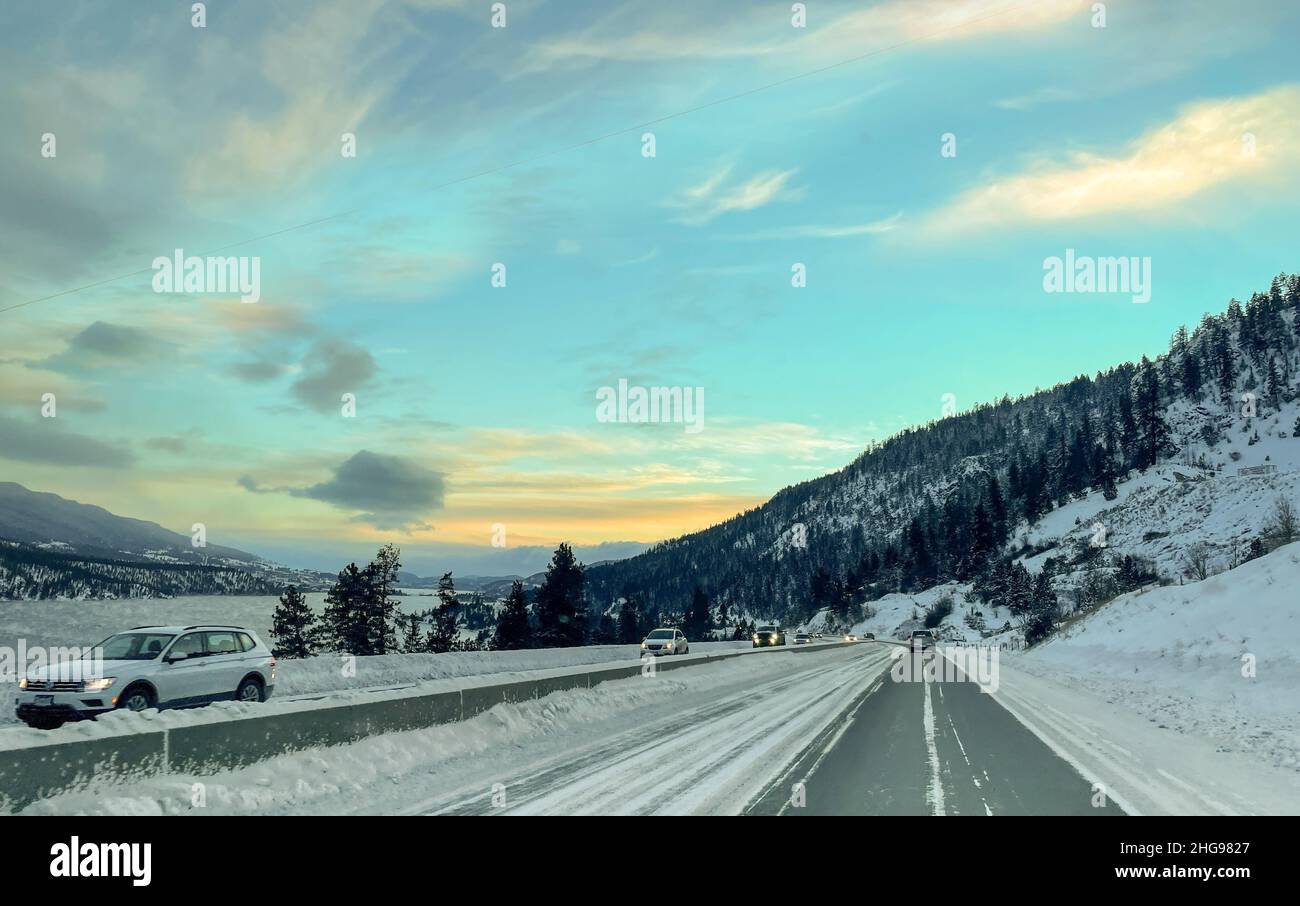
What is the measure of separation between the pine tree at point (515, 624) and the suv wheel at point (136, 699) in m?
59.8

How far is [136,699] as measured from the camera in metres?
13.5

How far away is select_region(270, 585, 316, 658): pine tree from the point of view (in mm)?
68250

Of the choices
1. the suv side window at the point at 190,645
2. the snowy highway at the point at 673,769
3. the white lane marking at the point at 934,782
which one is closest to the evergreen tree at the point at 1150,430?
the snowy highway at the point at 673,769

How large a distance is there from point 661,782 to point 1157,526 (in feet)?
418

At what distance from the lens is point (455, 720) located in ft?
41.4

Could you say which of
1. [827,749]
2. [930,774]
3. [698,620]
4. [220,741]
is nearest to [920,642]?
[698,620]

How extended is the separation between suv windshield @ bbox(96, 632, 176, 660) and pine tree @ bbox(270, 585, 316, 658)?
58.2m

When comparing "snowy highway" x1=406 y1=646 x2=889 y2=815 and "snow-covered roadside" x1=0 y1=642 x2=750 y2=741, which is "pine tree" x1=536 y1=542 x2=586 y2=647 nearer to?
"snow-covered roadside" x1=0 y1=642 x2=750 y2=741

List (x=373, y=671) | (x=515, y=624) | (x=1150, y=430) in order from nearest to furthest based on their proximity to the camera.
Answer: (x=373, y=671), (x=515, y=624), (x=1150, y=430)

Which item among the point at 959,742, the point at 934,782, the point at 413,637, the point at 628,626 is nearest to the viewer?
the point at 934,782

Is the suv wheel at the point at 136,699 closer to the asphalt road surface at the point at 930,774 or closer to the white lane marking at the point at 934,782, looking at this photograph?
the asphalt road surface at the point at 930,774

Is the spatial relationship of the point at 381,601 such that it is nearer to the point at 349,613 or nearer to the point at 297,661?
the point at 349,613

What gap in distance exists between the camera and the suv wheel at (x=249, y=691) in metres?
16.0

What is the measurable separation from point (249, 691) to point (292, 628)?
57.9 metres
